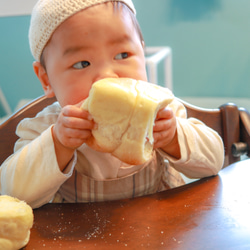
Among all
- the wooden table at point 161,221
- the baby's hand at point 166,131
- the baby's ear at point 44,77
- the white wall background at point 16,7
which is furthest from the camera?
the white wall background at point 16,7

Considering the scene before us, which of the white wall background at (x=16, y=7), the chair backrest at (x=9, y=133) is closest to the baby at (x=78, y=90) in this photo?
the chair backrest at (x=9, y=133)

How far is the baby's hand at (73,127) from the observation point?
57 cm

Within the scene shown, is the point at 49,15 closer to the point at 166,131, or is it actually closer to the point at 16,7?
the point at 166,131

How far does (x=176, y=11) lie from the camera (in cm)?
219

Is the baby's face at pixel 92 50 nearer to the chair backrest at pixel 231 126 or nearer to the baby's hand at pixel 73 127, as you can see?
the baby's hand at pixel 73 127

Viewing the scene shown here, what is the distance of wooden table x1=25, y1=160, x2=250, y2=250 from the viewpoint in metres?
0.47

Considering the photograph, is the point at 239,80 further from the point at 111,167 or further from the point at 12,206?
the point at 12,206

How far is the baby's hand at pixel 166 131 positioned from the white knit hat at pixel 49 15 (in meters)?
0.28

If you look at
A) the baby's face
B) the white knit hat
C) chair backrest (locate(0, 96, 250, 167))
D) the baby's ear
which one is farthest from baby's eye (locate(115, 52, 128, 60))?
chair backrest (locate(0, 96, 250, 167))

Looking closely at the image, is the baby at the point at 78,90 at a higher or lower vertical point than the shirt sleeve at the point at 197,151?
higher

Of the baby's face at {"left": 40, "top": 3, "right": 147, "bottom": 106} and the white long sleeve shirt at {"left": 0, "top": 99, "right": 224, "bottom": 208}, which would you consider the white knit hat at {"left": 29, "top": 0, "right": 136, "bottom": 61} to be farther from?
the white long sleeve shirt at {"left": 0, "top": 99, "right": 224, "bottom": 208}

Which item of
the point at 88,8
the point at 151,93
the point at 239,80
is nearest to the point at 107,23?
the point at 88,8

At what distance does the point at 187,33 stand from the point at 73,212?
75.3 inches

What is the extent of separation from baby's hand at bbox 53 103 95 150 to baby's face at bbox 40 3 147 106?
3.7 inches
